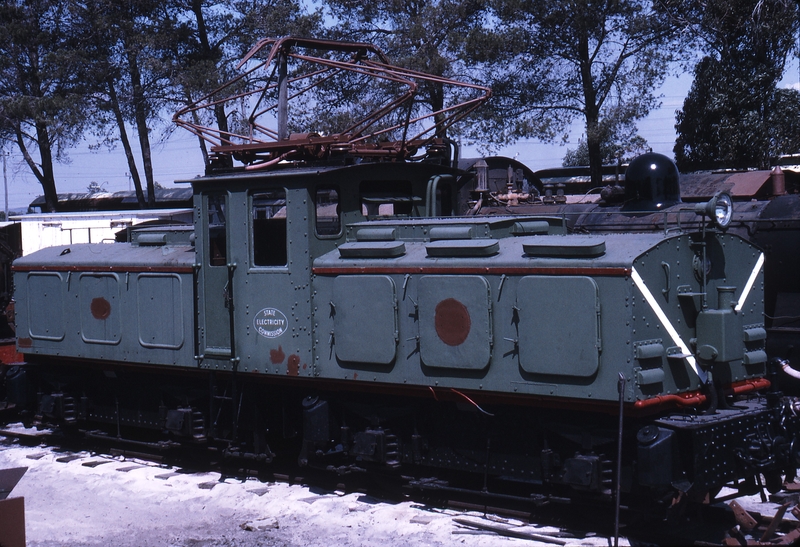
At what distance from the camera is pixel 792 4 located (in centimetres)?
2288

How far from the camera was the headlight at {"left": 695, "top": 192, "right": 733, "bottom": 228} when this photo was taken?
24.9ft

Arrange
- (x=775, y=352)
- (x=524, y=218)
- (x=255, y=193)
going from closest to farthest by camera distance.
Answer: (x=524, y=218), (x=255, y=193), (x=775, y=352)

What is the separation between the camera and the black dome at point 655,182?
13.4 m

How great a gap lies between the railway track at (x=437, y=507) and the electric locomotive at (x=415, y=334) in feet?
0.83

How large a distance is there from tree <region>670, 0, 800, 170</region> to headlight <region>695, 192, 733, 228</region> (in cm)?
1705

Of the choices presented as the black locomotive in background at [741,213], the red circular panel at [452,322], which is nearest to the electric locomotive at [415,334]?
the red circular panel at [452,322]

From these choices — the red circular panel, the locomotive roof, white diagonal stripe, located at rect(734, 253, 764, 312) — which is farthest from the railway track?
the locomotive roof

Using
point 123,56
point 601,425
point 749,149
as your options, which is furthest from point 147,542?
point 749,149

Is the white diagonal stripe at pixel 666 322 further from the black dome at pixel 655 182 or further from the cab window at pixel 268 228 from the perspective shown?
the black dome at pixel 655 182

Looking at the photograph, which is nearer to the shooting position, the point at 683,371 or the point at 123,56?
the point at 683,371

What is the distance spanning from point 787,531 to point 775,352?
514 centimetres

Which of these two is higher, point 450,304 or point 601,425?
point 450,304

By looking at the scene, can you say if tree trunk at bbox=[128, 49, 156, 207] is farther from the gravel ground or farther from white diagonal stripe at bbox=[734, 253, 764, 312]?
white diagonal stripe at bbox=[734, 253, 764, 312]

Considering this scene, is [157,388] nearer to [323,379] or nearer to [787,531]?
[323,379]
